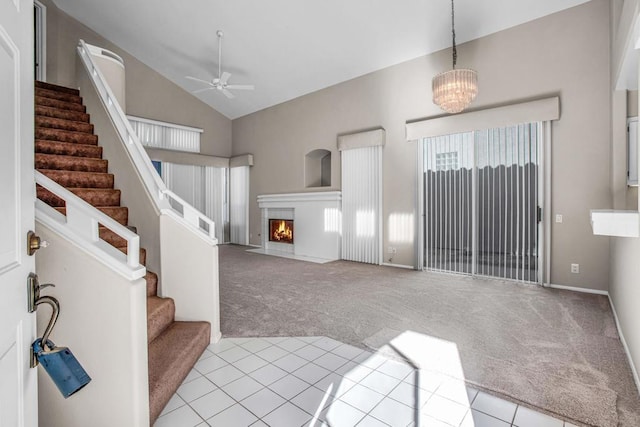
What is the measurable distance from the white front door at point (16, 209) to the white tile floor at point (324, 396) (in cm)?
107

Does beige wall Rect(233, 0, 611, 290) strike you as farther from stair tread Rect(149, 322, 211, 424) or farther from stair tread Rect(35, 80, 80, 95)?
stair tread Rect(35, 80, 80, 95)

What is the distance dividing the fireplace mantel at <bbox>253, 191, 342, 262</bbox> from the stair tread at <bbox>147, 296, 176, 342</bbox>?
429cm

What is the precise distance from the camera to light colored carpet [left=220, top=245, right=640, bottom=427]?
2.04 metres

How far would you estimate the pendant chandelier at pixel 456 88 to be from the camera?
3986 millimetres

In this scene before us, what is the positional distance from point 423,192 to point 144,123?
261 inches

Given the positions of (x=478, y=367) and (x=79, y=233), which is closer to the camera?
(x=79, y=233)

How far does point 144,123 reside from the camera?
25.1ft

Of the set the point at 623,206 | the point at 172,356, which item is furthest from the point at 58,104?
the point at 623,206

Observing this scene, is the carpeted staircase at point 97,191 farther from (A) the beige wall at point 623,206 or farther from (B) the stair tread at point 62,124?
(A) the beige wall at point 623,206

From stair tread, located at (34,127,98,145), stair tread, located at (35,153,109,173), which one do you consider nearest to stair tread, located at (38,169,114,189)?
stair tread, located at (35,153,109,173)

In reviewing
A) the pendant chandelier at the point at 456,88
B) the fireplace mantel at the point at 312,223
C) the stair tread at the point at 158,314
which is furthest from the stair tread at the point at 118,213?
the fireplace mantel at the point at 312,223

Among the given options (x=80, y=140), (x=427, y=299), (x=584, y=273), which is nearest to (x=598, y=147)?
(x=584, y=273)

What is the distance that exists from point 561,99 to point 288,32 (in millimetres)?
4389

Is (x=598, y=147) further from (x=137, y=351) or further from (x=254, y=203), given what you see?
(x=254, y=203)
